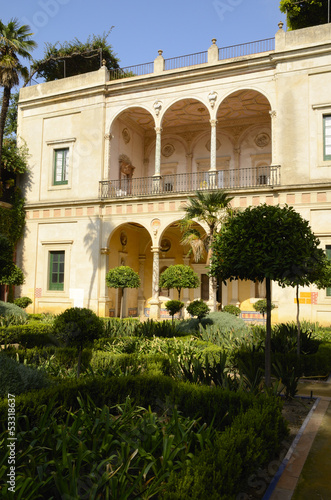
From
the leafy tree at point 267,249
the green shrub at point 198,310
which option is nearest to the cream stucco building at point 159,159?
the green shrub at point 198,310

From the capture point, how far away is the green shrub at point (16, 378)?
446 cm

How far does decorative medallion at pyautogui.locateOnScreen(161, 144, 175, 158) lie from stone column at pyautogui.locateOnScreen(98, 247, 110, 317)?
6.86 m

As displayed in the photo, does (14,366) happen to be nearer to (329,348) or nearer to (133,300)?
(329,348)

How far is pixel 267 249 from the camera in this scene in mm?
5824

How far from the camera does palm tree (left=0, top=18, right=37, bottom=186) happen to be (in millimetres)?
17984

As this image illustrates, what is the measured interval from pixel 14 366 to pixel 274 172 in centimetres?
1411

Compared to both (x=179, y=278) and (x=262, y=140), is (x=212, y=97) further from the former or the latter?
(x=179, y=278)

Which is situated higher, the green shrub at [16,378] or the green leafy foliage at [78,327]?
the green leafy foliage at [78,327]

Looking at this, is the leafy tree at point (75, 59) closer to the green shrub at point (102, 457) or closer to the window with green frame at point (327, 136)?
the window with green frame at point (327, 136)

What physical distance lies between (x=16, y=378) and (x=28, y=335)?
606 centimetres

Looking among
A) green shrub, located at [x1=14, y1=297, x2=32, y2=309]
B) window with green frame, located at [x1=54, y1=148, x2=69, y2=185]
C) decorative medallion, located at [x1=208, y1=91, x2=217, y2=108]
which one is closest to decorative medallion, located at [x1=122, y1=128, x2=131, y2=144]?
window with green frame, located at [x1=54, y1=148, x2=69, y2=185]

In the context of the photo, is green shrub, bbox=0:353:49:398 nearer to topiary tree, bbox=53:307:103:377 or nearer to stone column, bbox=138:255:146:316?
topiary tree, bbox=53:307:103:377

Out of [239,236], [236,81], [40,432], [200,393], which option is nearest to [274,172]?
[236,81]

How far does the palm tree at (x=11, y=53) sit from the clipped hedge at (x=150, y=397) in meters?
16.4
